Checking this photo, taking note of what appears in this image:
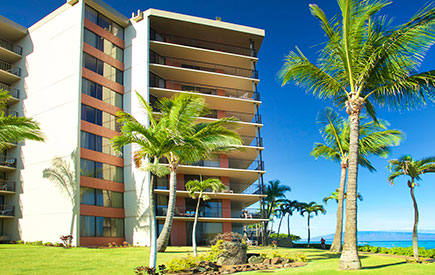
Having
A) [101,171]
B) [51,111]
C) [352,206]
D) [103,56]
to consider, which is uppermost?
[103,56]

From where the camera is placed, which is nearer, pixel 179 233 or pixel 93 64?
pixel 93 64

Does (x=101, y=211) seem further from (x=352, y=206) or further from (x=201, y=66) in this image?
(x=352, y=206)

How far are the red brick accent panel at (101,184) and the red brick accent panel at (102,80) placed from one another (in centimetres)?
874

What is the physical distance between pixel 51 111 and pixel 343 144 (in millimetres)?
24382

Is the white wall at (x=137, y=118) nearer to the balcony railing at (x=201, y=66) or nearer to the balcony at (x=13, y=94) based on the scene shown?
the balcony railing at (x=201, y=66)

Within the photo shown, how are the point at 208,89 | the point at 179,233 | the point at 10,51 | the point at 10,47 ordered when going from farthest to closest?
1. the point at 208,89
2. the point at 10,47
3. the point at 179,233
4. the point at 10,51

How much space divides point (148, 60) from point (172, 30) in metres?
6.71

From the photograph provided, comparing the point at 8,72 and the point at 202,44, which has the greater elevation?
the point at 202,44

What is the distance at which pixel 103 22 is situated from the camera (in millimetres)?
36031

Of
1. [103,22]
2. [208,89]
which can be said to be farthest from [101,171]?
[208,89]

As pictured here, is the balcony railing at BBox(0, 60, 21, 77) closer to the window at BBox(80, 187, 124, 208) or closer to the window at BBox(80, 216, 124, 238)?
the window at BBox(80, 187, 124, 208)

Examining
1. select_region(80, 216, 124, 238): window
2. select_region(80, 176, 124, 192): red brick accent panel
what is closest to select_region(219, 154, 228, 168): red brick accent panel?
select_region(80, 176, 124, 192): red brick accent panel

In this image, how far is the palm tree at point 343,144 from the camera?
27.2 metres

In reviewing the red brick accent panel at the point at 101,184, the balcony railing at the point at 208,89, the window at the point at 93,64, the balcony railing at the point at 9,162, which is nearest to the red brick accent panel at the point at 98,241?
Result: the red brick accent panel at the point at 101,184
